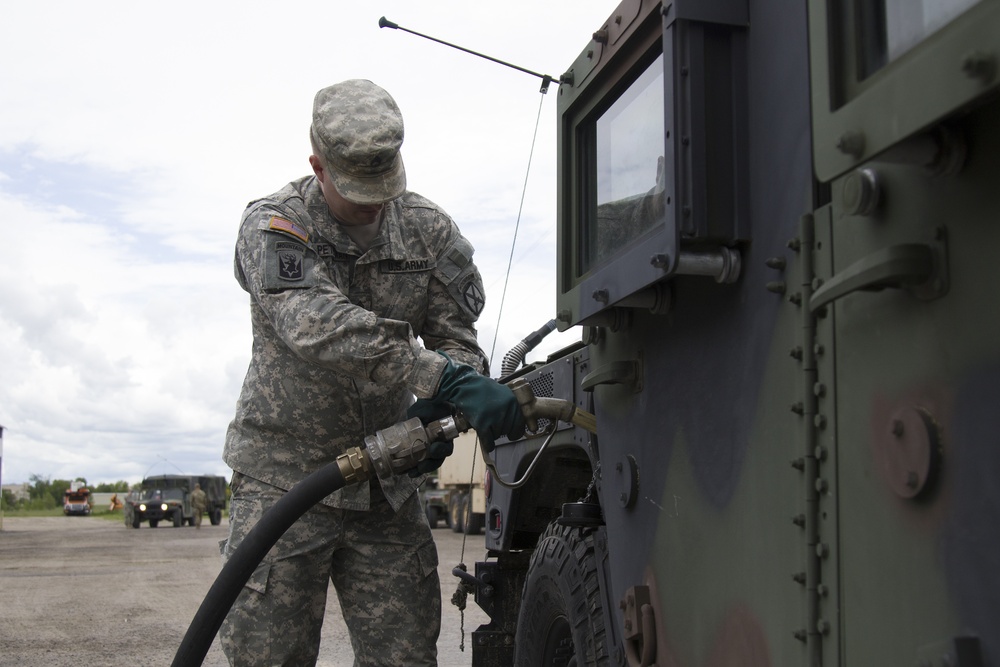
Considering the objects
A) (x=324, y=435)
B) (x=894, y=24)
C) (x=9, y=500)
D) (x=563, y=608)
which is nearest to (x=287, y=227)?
(x=324, y=435)

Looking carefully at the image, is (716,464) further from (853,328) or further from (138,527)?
(138,527)

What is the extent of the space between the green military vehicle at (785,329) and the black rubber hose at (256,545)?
Result: 0.61 meters

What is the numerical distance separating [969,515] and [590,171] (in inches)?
62.8

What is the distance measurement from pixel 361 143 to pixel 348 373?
58cm

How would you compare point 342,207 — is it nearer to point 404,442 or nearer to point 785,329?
point 404,442

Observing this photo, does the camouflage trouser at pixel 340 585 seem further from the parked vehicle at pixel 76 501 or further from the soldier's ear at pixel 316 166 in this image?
the parked vehicle at pixel 76 501

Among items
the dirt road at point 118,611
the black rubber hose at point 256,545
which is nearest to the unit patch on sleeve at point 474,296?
the black rubber hose at point 256,545

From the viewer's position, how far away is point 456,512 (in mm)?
24484

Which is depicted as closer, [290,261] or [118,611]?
[290,261]

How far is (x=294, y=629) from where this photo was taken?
2.97 metres

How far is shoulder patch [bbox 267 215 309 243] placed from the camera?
2.87 m

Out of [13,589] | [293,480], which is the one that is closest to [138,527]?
[13,589]

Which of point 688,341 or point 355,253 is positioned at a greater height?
point 355,253

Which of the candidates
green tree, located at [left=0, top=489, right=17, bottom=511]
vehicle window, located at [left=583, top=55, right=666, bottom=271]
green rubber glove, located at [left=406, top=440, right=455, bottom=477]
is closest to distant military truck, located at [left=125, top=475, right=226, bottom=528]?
green tree, located at [left=0, top=489, right=17, bottom=511]
